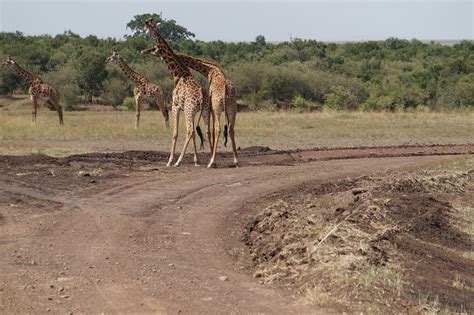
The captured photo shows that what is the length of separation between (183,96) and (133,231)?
6.23 metres

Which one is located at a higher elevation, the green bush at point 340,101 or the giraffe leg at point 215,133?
the green bush at point 340,101

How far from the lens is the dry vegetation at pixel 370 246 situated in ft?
22.2

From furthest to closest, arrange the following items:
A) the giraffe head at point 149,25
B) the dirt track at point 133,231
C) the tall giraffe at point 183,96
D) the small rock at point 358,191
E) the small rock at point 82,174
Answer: the giraffe head at point 149,25
the tall giraffe at point 183,96
the small rock at point 82,174
the small rock at point 358,191
the dirt track at point 133,231

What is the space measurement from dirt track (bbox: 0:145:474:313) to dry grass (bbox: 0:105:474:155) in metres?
4.05

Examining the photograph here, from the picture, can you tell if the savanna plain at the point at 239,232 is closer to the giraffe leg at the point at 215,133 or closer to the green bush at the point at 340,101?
the giraffe leg at the point at 215,133

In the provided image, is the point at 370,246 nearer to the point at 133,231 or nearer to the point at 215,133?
the point at 133,231

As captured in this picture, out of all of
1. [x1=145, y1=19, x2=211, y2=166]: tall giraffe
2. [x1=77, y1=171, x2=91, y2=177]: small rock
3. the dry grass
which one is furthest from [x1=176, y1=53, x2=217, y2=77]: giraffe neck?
the dry grass

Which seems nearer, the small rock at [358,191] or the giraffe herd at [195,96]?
the small rock at [358,191]

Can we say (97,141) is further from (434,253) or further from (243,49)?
(243,49)

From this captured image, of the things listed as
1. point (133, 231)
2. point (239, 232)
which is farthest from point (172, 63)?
point (133, 231)

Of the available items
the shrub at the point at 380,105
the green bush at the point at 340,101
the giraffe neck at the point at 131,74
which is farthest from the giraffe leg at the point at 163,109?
the shrub at the point at 380,105

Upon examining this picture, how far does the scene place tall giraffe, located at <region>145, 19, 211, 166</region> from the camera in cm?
1443

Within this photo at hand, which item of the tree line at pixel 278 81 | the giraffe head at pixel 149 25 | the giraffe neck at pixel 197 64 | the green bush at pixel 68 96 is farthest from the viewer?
the tree line at pixel 278 81

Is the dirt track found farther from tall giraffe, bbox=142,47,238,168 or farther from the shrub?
the shrub
